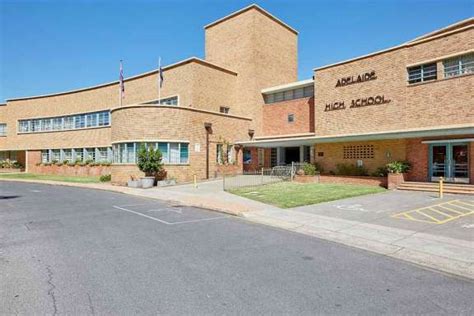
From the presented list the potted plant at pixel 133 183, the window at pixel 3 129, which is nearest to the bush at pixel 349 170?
the potted plant at pixel 133 183

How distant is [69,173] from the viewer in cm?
3688

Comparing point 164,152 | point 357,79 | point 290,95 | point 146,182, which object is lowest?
point 146,182

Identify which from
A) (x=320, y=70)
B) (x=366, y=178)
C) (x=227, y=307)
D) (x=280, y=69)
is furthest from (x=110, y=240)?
(x=280, y=69)

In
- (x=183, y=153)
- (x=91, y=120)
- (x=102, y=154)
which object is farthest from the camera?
(x=91, y=120)

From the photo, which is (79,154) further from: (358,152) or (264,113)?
(358,152)

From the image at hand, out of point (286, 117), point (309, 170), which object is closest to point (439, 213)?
point (309, 170)

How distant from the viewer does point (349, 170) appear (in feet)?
75.3

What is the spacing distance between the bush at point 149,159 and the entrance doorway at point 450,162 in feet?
61.7

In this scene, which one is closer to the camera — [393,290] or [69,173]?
[393,290]

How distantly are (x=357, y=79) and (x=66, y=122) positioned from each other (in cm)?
3635

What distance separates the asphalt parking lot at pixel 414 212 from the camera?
9023 millimetres

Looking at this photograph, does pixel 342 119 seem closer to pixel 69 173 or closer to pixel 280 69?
pixel 280 69

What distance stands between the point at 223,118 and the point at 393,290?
81.6ft

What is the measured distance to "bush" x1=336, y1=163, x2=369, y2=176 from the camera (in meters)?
22.3
